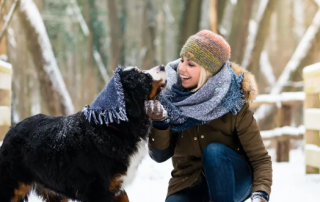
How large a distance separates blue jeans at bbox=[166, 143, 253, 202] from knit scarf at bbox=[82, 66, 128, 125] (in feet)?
2.26

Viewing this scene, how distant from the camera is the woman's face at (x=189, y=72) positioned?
3014mm

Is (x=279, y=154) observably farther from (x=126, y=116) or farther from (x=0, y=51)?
(x=0, y=51)

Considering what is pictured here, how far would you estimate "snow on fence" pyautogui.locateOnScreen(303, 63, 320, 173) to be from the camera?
15.9 ft

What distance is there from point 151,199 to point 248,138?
1467mm

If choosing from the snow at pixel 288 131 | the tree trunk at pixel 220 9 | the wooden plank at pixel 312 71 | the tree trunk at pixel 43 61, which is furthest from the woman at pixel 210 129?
the tree trunk at pixel 220 9

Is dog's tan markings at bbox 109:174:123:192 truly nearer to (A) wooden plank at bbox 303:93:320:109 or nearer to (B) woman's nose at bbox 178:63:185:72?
(B) woman's nose at bbox 178:63:185:72

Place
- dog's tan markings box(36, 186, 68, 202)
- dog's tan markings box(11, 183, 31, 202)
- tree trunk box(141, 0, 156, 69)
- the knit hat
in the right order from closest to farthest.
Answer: the knit hat, dog's tan markings box(11, 183, 31, 202), dog's tan markings box(36, 186, 68, 202), tree trunk box(141, 0, 156, 69)

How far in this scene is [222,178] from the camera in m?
2.80

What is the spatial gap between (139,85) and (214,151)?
0.73 metres

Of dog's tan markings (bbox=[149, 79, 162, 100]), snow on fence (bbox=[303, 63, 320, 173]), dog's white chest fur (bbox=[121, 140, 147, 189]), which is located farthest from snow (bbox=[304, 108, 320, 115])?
dog's white chest fur (bbox=[121, 140, 147, 189])

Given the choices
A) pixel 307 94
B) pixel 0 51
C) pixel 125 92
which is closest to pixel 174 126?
pixel 125 92

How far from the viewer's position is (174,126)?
304 centimetres

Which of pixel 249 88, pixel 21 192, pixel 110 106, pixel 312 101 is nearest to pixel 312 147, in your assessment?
pixel 312 101

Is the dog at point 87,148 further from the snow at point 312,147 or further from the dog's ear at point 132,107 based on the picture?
the snow at point 312,147
